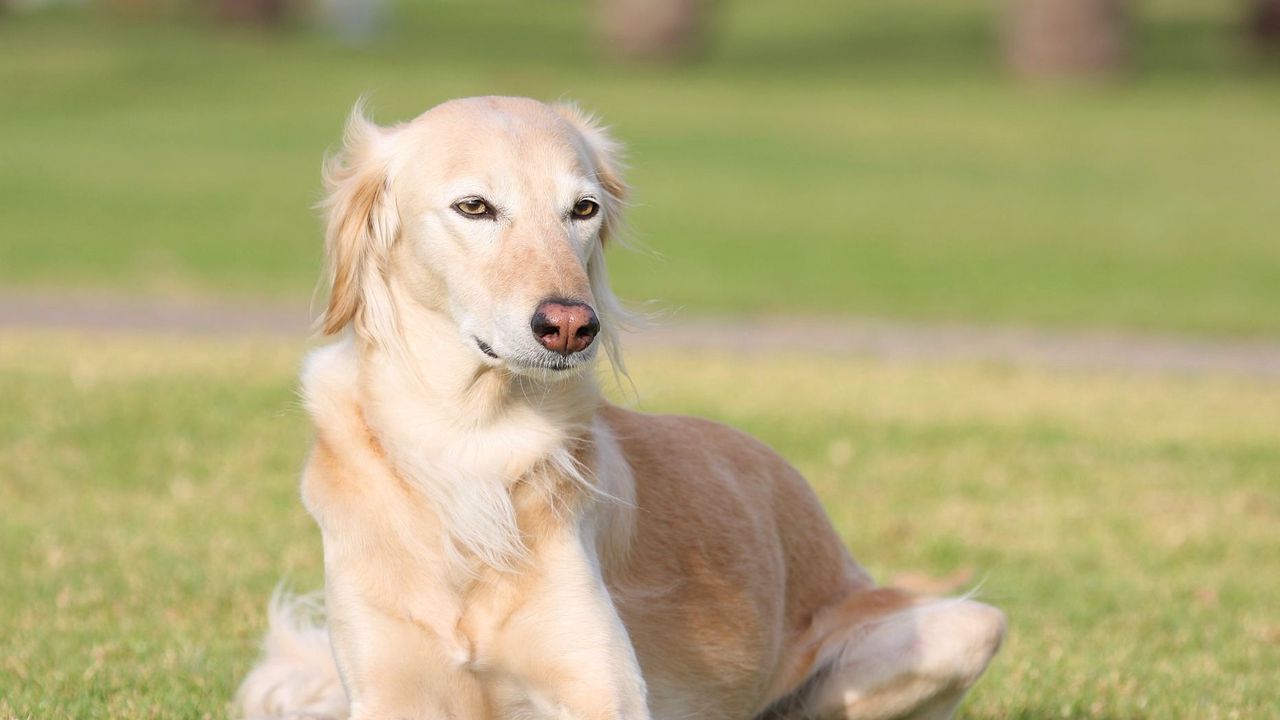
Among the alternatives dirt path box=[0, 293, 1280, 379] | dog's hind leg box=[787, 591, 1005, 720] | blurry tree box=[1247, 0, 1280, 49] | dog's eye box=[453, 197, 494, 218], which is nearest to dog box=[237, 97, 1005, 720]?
dog's eye box=[453, 197, 494, 218]

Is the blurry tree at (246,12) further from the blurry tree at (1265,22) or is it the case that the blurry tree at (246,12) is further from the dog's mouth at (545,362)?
the dog's mouth at (545,362)

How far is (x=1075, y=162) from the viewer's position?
96.3ft

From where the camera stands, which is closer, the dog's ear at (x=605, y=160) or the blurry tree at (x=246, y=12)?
the dog's ear at (x=605, y=160)

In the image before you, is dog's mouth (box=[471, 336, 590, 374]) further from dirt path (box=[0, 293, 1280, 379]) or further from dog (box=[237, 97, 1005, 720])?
dirt path (box=[0, 293, 1280, 379])

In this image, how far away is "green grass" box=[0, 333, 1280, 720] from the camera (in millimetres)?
6211

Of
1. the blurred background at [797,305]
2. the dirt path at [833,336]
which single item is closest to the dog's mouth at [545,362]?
the blurred background at [797,305]

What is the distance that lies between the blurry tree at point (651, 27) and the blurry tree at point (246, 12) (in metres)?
8.41

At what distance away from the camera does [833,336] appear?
1597 centimetres

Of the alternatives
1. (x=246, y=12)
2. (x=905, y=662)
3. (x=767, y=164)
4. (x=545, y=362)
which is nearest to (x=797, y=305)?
(x=767, y=164)

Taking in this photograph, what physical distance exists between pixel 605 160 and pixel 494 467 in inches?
35.0

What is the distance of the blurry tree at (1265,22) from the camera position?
4062cm

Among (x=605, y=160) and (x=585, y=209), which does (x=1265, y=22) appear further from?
(x=585, y=209)

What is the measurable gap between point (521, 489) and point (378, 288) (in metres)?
0.63

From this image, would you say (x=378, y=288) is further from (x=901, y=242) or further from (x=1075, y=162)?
(x=1075, y=162)
